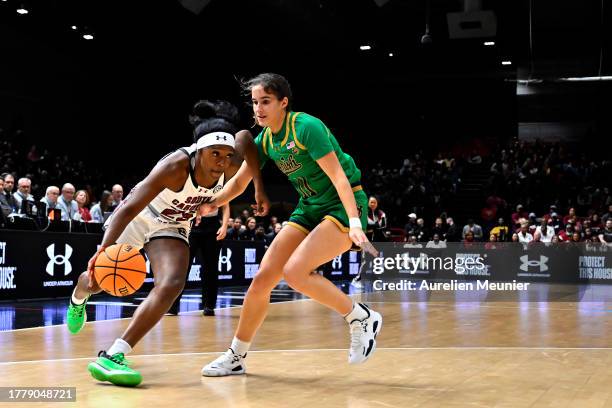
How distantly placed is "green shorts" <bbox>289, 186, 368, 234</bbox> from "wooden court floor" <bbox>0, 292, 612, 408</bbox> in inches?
32.4

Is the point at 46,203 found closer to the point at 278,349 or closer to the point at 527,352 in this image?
the point at 278,349

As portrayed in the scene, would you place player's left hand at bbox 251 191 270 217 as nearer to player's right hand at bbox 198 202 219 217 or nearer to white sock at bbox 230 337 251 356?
player's right hand at bbox 198 202 219 217

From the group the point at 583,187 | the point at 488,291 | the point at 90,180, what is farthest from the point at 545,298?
the point at 90,180

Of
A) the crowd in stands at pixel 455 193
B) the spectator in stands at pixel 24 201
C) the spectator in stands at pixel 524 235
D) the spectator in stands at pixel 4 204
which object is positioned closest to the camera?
the spectator in stands at pixel 4 204

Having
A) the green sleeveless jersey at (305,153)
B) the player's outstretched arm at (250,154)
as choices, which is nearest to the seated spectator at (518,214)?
the green sleeveless jersey at (305,153)

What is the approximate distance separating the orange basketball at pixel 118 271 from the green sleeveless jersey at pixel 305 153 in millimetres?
922

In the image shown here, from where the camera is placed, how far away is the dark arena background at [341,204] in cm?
403

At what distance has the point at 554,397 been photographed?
3477 mm

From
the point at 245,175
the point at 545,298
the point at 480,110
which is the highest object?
the point at 480,110

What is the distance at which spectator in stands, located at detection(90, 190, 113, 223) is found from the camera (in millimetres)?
12134

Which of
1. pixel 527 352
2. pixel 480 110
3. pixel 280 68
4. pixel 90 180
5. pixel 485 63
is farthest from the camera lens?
pixel 480 110

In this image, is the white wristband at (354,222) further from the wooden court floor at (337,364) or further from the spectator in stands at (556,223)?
the spectator in stands at (556,223)

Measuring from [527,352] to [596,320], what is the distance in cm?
330

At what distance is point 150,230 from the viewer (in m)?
4.19
